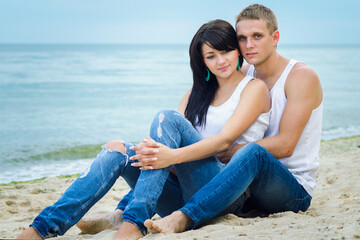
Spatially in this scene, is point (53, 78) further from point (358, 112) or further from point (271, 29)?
point (271, 29)

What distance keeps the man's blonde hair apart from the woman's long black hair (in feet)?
0.61

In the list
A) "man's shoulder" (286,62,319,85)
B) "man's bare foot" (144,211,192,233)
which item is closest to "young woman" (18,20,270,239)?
"man's bare foot" (144,211,192,233)

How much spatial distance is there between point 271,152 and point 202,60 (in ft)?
3.10

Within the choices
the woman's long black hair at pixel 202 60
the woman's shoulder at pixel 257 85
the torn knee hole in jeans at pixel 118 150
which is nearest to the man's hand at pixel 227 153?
the woman's long black hair at pixel 202 60

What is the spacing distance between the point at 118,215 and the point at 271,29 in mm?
1907

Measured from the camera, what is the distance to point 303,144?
3.13 meters

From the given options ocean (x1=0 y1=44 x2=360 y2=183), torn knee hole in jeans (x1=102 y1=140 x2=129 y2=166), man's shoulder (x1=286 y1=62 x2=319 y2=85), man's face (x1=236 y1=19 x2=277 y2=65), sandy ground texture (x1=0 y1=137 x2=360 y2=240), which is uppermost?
man's face (x1=236 y1=19 x2=277 y2=65)

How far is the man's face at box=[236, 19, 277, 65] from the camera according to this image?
3.30 meters

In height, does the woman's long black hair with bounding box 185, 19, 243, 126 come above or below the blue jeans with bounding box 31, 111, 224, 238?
above

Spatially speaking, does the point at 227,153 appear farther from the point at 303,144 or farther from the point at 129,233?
the point at 129,233

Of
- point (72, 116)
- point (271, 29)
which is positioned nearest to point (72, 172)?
point (271, 29)

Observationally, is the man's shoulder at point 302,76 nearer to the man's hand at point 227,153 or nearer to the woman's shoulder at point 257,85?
the woman's shoulder at point 257,85

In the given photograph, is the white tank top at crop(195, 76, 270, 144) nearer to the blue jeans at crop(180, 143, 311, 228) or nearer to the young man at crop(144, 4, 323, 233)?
the young man at crop(144, 4, 323, 233)

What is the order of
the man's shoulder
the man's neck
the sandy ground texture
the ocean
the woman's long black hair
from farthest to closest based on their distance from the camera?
1. the ocean
2. the man's neck
3. the woman's long black hair
4. the man's shoulder
5. the sandy ground texture
